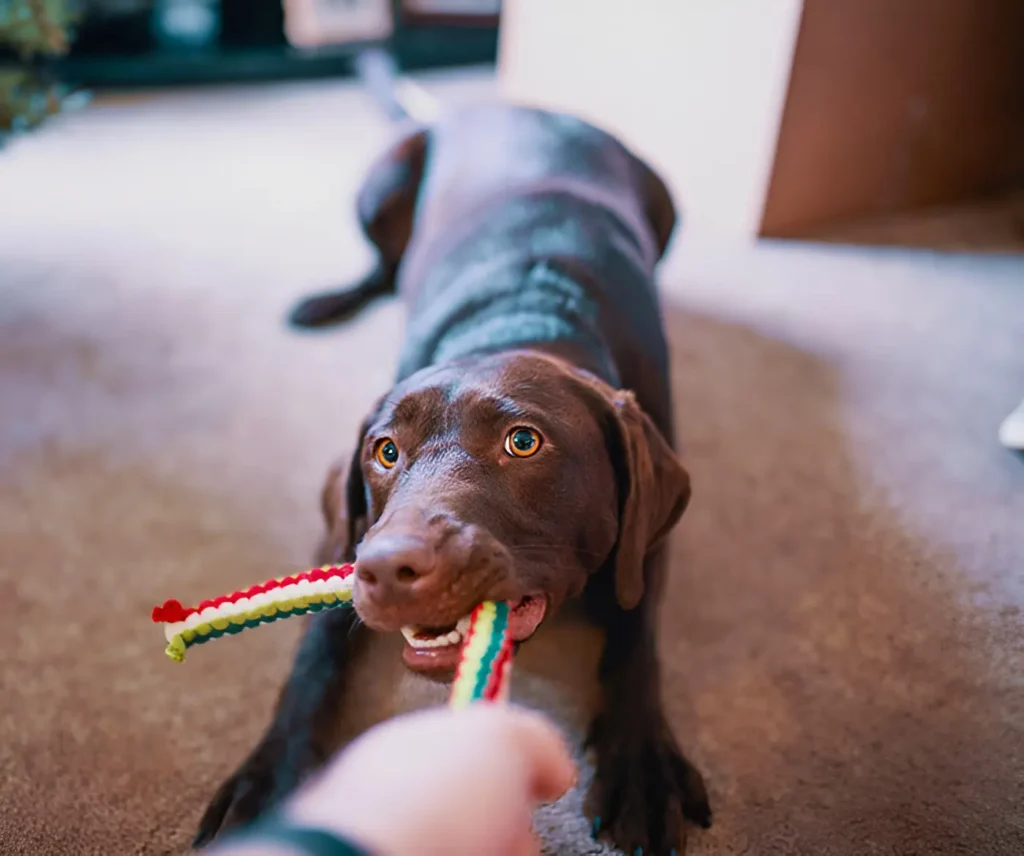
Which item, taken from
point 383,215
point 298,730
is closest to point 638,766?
point 298,730

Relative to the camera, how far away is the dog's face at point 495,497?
102 cm

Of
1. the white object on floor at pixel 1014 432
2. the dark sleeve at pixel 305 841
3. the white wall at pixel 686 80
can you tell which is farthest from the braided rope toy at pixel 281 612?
the white wall at pixel 686 80

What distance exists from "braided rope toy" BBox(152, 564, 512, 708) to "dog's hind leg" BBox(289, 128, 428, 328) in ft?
5.10

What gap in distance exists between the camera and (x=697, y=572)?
172cm

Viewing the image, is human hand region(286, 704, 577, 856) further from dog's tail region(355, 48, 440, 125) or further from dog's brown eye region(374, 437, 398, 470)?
dog's tail region(355, 48, 440, 125)

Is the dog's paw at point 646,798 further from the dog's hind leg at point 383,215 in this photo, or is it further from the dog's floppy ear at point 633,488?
the dog's hind leg at point 383,215

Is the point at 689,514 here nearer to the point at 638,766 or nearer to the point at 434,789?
the point at 638,766

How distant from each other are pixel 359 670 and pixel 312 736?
0.58 ft

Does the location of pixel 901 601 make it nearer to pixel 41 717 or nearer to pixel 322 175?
pixel 41 717

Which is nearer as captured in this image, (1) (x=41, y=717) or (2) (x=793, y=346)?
Answer: (1) (x=41, y=717)

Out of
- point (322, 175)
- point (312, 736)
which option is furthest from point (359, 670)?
point (322, 175)

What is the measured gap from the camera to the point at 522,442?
1.22 metres

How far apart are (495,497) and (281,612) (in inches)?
12.0

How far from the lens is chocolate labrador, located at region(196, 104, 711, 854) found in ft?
3.54
